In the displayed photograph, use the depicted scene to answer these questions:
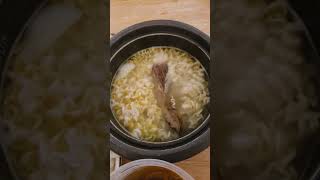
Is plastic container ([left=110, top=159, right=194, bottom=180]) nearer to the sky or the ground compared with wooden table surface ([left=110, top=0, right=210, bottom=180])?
nearer to the ground

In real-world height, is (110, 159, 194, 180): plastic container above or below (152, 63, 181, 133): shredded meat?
below

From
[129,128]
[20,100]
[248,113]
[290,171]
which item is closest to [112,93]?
[129,128]

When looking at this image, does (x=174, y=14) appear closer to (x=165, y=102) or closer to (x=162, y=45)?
(x=162, y=45)

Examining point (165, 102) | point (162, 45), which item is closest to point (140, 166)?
point (165, 102)

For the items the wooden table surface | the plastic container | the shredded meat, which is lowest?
the plastic container

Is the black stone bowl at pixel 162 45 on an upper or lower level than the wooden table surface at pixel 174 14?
lower
